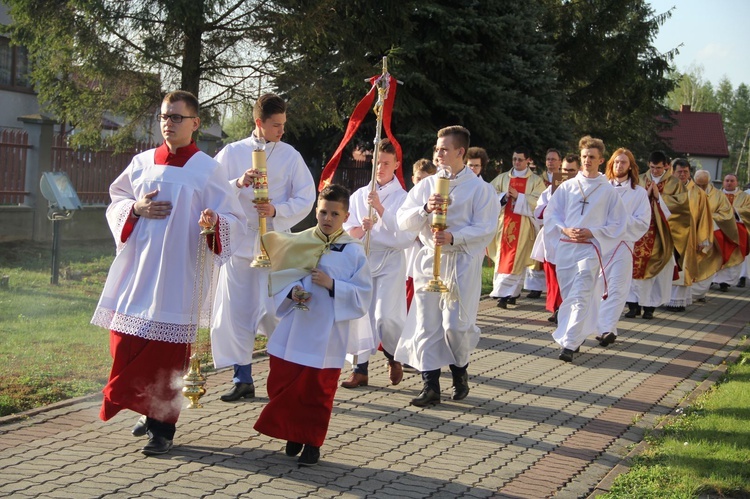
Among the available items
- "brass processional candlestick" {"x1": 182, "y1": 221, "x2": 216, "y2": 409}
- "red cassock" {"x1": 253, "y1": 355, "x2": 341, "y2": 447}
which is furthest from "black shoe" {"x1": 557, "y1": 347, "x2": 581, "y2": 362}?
"brass processional candlestick" {"x1": 182, "y1": 221, "x2": 216, "y2": 409}

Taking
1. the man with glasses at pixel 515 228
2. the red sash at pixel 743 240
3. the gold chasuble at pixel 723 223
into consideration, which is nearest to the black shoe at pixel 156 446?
the man with glasses at pixel 515 228

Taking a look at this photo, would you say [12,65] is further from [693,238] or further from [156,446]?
[156,446]

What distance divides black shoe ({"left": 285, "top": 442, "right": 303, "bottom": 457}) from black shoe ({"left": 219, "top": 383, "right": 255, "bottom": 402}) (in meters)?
1.51

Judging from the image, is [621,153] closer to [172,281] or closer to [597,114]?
[172,281]

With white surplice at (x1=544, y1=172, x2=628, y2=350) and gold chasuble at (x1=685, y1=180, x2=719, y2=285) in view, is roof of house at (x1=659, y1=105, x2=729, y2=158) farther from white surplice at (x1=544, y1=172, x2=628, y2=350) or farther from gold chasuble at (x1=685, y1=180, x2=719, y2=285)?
white surplice at (x1=544, y1=172, x2=628, y2=350)

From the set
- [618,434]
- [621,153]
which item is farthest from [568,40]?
[618,434]

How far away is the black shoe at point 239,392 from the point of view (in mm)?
7504

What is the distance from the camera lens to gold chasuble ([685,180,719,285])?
16.0 meters

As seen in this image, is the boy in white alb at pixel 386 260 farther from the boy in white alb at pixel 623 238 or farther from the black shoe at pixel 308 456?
the boy in white alb at pixel 623 238

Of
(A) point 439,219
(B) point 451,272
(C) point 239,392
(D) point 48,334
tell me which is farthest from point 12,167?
(A) point 439,219

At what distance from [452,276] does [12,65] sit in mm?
20337

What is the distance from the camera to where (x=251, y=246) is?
7668 millimetres

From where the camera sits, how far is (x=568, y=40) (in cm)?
2958

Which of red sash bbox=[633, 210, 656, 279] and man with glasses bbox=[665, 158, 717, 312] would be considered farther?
man with glasses bbox=[665, 158, 717, 312]
